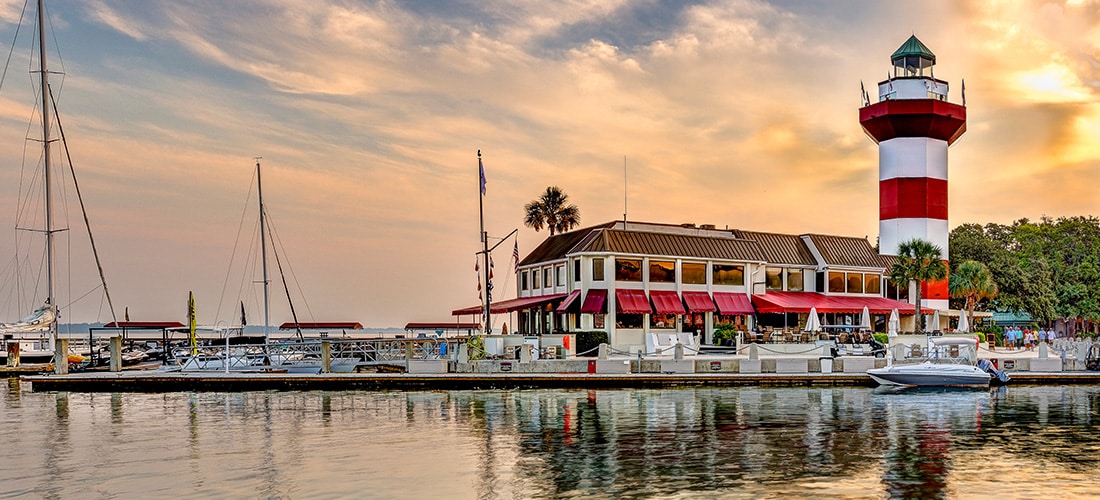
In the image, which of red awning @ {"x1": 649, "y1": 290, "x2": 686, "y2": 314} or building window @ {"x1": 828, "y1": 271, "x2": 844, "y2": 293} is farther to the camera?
building window @ {"x1": 828, "y1": 271, "x2": 844, "y2": 293}

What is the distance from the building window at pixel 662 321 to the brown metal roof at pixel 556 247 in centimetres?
635

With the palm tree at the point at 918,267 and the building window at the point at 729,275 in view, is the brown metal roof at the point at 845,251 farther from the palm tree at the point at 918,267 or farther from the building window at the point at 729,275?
the building window at the point at 729,275

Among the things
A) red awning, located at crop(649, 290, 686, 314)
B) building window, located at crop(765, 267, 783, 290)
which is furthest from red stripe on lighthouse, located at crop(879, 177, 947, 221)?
red awning, located at crop(649, 290, 686, 314)

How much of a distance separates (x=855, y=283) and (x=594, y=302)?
20.3 meters

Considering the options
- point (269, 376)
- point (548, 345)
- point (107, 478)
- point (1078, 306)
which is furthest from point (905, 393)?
point (1078, 306)

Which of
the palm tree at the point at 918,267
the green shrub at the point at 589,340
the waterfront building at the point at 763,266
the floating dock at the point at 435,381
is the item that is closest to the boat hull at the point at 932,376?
the floating dock at the point at 435,381

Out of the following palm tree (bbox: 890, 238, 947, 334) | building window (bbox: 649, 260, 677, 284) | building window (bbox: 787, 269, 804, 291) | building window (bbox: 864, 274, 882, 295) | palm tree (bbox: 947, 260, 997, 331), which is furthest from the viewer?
palm tree (bbox: 947, 260, 997, 331)

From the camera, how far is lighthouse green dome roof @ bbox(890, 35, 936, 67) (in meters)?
65.6

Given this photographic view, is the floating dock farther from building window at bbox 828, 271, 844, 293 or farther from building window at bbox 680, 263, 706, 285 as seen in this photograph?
building window at bbox 828, 271, 844, 293

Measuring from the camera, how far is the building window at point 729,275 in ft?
181

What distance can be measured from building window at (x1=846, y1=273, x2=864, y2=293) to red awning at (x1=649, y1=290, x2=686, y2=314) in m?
14.2

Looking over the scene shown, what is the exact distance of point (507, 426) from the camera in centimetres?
2781

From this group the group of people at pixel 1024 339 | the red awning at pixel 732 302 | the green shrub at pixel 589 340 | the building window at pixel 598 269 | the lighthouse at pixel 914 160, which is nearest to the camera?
the green shrub at pixel 589 340

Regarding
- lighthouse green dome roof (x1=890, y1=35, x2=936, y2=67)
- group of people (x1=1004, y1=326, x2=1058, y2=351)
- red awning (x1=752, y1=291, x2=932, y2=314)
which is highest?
lighthouse green dome roof (x1=890, y1=35, x2=936, y2=67)
